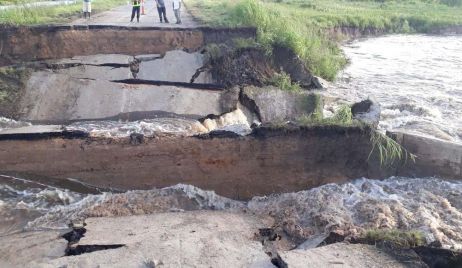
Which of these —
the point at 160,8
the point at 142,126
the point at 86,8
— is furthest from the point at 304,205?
the point at 86,8

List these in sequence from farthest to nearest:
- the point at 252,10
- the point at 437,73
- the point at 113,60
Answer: the point at 437,73
the point at 252,10
the point at 113,60

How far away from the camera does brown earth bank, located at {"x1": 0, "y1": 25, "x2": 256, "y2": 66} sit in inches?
452

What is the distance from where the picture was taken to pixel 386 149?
7.00 metres

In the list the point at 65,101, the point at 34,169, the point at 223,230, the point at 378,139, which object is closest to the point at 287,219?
the point at 223,230

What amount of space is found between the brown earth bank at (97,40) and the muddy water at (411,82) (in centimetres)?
356

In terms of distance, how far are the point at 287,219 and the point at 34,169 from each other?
3872mm

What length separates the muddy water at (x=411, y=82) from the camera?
34.0 feet

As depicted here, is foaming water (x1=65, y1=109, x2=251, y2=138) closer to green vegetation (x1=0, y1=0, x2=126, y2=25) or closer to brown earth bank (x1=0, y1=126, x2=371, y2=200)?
brown earth bank (x1=0, y1=126, x2=371, y2=200)

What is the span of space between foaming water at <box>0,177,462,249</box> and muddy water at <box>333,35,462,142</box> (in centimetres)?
233

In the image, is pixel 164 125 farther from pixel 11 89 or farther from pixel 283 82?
pixel 11 89

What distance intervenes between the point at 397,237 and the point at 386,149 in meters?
2.01

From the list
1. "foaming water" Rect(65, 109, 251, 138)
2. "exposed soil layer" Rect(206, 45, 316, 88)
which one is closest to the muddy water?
"exposed soil layer" Rect(206, 45, 316, 88)

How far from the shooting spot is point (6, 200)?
688 centimetres

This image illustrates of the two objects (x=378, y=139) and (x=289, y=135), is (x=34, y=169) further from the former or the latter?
(x=378, y=139)
